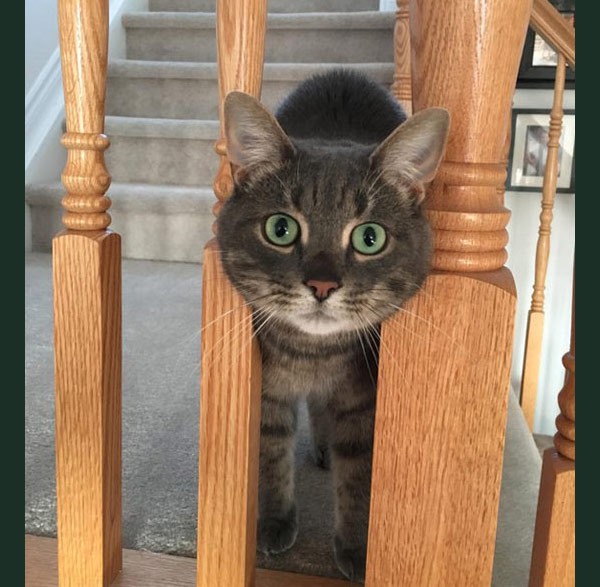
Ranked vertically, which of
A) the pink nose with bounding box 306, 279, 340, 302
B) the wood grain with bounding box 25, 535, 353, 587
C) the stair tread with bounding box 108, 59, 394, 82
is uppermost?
the stair tread with bounding box 108, 59, 394, 82

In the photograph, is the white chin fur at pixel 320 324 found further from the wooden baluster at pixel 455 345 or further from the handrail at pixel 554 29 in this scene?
the handrail at pixel 554 29

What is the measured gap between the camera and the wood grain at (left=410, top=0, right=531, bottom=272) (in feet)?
1.79

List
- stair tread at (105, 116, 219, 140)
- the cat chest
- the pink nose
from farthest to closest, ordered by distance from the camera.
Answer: stair tread at (105, 116, 219, 140) → the cat chest → the pink nose

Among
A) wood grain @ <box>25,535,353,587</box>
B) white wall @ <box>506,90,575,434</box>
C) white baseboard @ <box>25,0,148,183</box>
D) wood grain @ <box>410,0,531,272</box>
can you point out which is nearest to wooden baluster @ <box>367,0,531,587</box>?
wood grain @ <box>410,0,531,272</box>

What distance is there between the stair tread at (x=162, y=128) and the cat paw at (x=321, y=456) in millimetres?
1544

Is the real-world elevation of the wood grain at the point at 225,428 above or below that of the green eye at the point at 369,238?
below

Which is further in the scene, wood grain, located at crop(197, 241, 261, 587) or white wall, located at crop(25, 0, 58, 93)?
white wall, located at crop(25, 0, 58, 93)

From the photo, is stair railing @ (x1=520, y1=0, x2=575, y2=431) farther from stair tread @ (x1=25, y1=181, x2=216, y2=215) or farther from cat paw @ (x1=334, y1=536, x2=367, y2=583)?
cat paw @ (x1=334, y1=536, x2=367, y2=583)

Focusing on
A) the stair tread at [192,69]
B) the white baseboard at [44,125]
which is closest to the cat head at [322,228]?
the stair tread at [192,69]

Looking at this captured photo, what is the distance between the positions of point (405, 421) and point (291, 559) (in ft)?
1.42

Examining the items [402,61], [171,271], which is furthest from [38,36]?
[402,61]

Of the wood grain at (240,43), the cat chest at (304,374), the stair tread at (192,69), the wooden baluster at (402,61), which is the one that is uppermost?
the stair tread at (192,69)

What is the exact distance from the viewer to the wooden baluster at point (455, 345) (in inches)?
22.1

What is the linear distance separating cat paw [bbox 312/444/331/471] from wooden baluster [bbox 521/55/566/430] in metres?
1.13
